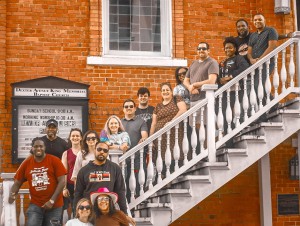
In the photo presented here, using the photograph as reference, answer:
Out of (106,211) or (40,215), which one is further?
(40,215)

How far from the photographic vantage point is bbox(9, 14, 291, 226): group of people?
9.66m

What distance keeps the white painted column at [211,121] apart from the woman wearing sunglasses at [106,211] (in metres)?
2.03

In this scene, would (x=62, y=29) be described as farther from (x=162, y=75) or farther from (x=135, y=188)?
(x=135, y=188)

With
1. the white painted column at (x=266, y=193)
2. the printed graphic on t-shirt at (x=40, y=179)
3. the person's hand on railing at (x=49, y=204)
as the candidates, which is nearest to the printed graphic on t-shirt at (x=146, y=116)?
the printed graphic on t-shirt at (x=40, y=179)

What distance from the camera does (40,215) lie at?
998cm

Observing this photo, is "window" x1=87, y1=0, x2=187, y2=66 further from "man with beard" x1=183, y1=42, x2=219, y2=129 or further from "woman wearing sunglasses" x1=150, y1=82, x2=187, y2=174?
"woman wearing sunglasses" x1=150, y1=82, x2=187, y2=174

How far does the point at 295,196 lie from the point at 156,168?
4.11 m

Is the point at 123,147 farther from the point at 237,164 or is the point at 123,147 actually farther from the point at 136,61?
the point at 136,61

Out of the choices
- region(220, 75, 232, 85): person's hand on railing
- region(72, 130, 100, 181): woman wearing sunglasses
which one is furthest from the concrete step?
region(220, 75, 232, 85): person's hand on railing

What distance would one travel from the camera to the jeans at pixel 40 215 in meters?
9.89

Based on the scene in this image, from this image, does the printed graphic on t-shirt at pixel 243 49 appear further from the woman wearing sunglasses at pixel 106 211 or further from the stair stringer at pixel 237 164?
the woman wearing sunglasses at pixel 106 211

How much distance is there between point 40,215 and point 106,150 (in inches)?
48.8

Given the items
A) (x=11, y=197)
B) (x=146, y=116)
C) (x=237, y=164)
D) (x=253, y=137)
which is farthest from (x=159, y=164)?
(x=11, y=197)

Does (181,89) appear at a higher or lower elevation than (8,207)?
higher
